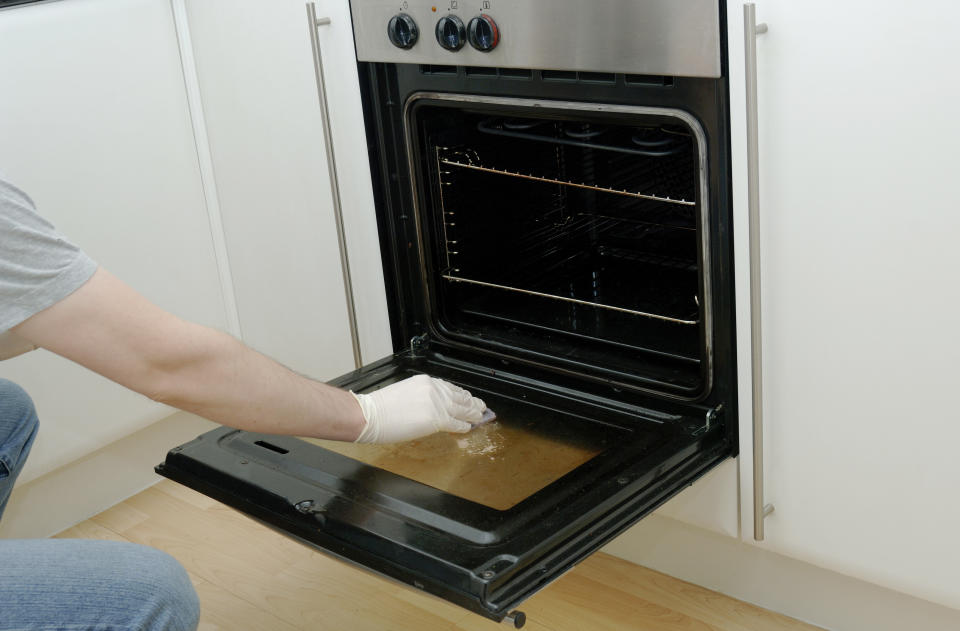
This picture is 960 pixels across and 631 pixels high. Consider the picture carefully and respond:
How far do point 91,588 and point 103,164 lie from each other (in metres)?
0.99

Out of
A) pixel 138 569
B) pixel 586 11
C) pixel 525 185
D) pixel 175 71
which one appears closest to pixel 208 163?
pixel 175 71

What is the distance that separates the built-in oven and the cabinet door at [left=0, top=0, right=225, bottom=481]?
0.45m

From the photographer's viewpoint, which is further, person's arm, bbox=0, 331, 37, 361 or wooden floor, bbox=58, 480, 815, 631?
wooden floor, bbox=58, 480, 815, 631

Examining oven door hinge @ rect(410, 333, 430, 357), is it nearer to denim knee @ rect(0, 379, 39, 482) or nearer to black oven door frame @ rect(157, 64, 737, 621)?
black oven door frame @ rect(157, 64, 737, 621)

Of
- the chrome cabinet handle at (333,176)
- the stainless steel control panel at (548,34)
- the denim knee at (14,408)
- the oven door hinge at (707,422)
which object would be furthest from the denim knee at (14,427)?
the oven door hinge at (707,422)

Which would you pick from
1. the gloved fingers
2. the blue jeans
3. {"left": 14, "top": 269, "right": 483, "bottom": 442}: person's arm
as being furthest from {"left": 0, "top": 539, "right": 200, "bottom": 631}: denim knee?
the gloved fingers

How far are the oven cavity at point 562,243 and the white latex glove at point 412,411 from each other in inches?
9.9

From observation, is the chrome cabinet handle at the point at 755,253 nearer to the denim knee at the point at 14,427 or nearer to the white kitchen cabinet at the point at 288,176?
the white kitchen cabinet at the point at 288,176

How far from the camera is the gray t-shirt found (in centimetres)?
95

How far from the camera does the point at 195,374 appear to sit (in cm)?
109

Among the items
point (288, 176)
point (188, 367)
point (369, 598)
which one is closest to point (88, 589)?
point (188, 367)

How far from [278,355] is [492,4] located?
0.89m

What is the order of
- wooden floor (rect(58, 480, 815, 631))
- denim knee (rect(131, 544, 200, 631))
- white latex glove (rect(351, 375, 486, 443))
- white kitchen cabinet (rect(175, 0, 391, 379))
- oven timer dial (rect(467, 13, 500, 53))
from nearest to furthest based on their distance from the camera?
1. denim knee (rect(131, 544, 200, 631))
2. white latex glove (rect(351, 375, 486, 443))
3. oven timer dial (rect(467, 13, 500, 53))
4. wooden floor (rect(58, 480, 815, 631))
5. white kitchen cabinet (rect(175, 0, 391, 379))

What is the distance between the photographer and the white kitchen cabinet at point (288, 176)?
1729 millimetres
